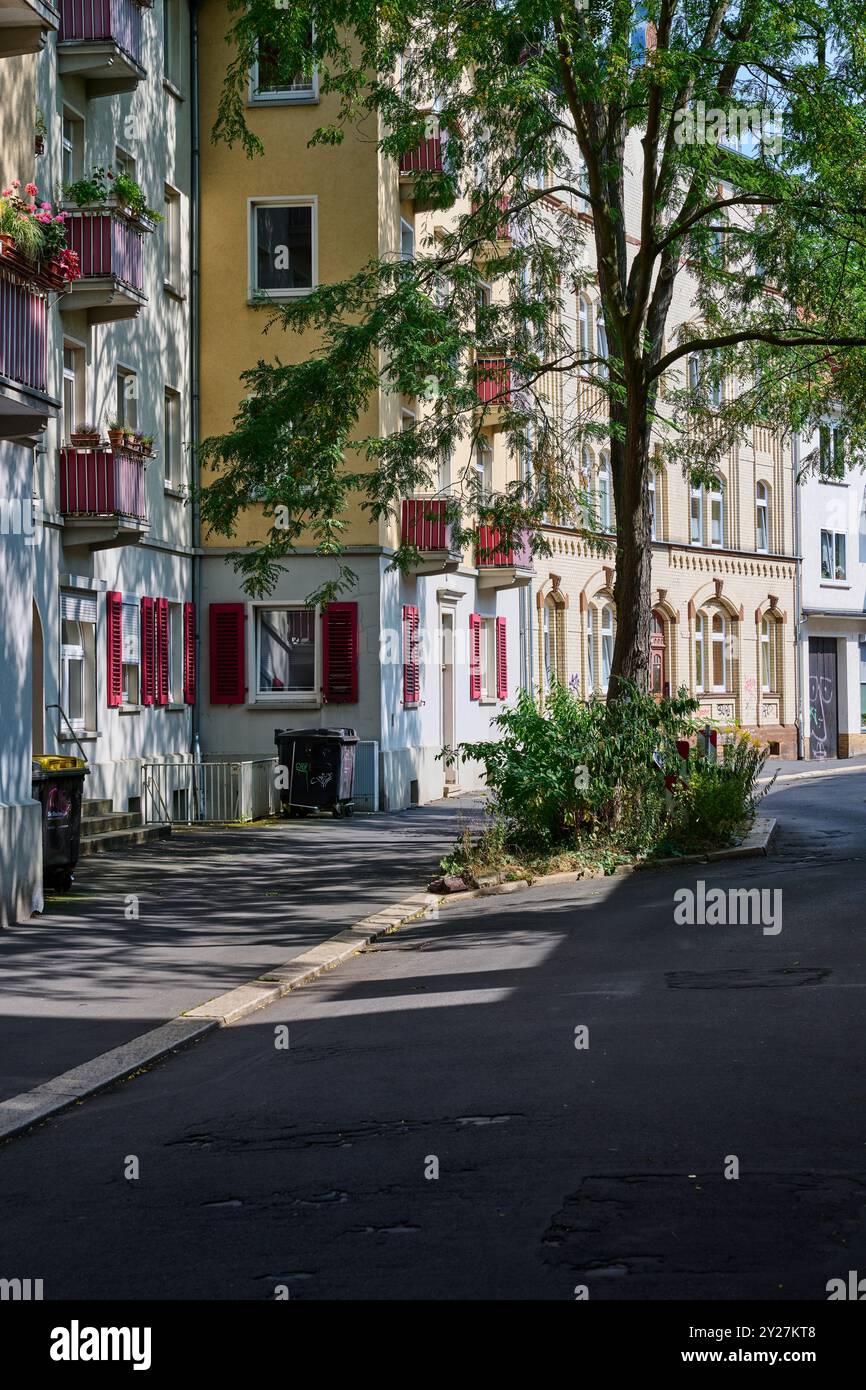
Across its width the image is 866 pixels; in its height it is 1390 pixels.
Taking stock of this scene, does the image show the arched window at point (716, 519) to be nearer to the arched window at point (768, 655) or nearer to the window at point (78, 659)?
the arched window at point (768, 655)

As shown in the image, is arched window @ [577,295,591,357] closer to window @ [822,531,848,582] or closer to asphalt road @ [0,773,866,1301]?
window @ [822,531,848,582]

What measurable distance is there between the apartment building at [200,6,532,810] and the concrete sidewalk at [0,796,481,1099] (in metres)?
4.51

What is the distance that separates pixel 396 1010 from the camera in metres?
10.3

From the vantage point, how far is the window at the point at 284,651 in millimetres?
29625

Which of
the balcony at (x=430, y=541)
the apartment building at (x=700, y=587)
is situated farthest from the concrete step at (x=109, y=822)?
the apartment building at (x=700, y=587)

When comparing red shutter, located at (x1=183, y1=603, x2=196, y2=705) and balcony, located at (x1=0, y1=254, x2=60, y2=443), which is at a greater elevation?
balcony, located at (x1=0, y1=254, x2=60, y2=443)

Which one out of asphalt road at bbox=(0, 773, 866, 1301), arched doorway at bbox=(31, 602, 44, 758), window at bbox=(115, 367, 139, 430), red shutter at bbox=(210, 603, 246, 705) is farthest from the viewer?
red shutter at bbox=(210, 603, 246, 705)

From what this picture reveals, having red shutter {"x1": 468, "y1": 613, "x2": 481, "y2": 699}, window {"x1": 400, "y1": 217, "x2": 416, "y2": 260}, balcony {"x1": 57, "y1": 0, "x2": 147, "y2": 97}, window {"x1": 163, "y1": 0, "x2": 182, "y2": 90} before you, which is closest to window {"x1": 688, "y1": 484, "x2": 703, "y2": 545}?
red shutter {"x1": 468, "y1": 613, "x2": 481, "y2": 699}

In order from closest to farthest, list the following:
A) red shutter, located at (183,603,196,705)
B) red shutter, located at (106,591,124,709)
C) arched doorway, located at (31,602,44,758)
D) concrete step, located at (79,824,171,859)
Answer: concrete step, located at (79,824,171,859)
arched doorway, located at (31,602,44,758)
red shutter, located at (106,591,124,709)
red shutter, located at (183,603,196,705)

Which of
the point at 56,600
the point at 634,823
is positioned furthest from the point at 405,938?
the point at 56,600

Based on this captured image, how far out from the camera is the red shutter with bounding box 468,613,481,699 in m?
34.9

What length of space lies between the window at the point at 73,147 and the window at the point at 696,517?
25120mm

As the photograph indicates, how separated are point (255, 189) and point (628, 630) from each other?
13268 mm

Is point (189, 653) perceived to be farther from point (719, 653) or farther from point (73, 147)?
point (719, 653)
